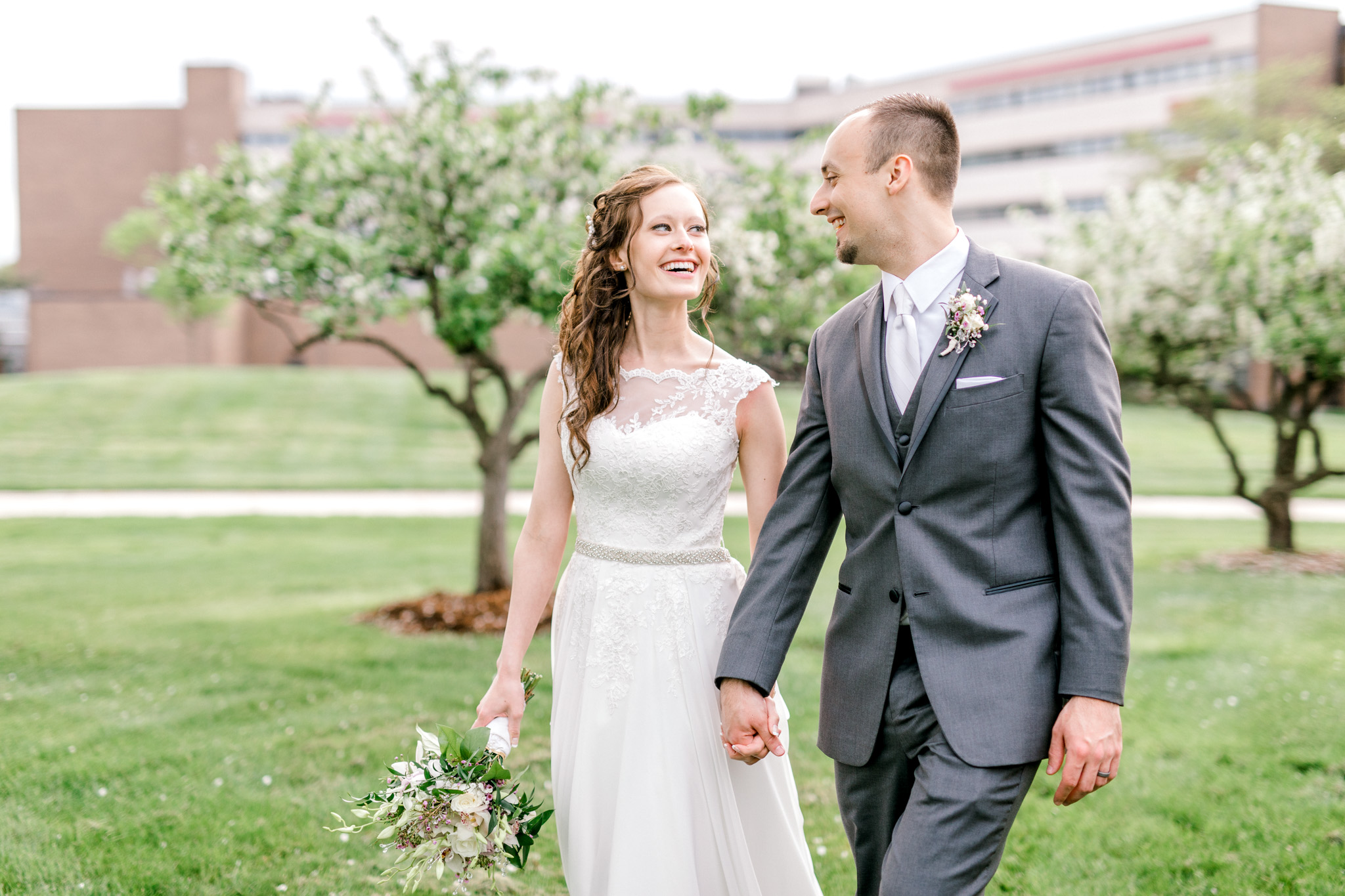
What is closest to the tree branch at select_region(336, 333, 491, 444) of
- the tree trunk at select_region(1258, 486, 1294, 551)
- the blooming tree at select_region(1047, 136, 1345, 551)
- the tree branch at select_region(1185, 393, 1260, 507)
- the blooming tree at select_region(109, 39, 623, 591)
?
the blooming tree at select_region(109, 39, 623, 591)

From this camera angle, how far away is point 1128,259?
47.8 feet

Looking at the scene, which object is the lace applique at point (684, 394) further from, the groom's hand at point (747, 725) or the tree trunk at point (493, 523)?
the tree trunk at point (493, 523)

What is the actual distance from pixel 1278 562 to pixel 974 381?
513 inches

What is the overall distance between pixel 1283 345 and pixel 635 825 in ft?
38.7

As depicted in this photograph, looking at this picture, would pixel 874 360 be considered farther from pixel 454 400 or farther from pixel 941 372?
pixel 454 400

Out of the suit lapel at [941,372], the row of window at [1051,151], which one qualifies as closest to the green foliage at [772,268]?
the suit lapel at [941,372]

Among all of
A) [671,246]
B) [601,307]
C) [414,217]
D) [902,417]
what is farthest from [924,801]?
[414,217]

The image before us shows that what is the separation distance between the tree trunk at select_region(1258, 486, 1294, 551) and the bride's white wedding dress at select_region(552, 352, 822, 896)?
1291cm

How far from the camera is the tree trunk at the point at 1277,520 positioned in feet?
45.9

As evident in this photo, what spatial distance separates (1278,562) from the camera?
13469 mm

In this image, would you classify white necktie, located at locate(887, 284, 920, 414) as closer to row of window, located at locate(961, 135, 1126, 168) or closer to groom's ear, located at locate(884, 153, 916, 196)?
groom's ear, located at locate(884, 153, 916, 196)

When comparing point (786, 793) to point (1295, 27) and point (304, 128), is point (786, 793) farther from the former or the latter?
point (1295, 27)

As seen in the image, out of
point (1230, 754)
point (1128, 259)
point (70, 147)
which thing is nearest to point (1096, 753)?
point (1230, 754)

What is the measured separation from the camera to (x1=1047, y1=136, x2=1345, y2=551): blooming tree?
12.3m
